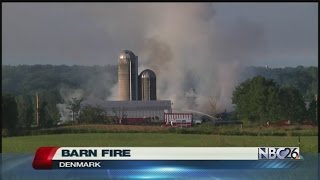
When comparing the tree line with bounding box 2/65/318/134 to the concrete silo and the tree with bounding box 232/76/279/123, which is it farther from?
the concrete silo

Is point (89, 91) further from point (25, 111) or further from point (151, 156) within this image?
point (151, 156)

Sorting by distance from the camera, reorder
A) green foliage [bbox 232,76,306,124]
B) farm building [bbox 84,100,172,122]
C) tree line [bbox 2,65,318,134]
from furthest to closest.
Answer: green foliage [bbox 232,76,306,124] < farm building [bbox 84,100,172,122] < tree line [bbox 2,65,318,134]

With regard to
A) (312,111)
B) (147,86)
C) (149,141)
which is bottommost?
(149,141)

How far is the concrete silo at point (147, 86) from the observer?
7.92 meters

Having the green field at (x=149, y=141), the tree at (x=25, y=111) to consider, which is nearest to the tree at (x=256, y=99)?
the green field at (x=149, y=141)

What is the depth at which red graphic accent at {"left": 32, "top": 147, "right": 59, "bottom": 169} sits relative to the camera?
700 cm

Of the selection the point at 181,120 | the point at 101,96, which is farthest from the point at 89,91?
the point at 181,120

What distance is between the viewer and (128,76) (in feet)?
26.4

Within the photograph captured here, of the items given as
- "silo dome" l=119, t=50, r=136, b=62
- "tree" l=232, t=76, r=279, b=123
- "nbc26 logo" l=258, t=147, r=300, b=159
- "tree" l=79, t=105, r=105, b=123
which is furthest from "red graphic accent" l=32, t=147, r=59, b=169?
"tree" l=232, t=76, r=279, b=123

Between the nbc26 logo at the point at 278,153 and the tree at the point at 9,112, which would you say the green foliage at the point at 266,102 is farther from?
the tree at the point at 9,112

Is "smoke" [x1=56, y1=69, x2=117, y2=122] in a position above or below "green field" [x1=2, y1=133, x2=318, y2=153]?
above

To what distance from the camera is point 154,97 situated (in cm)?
794

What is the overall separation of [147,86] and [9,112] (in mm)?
1948

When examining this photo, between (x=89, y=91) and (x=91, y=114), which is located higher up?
(x=89, y=91)
